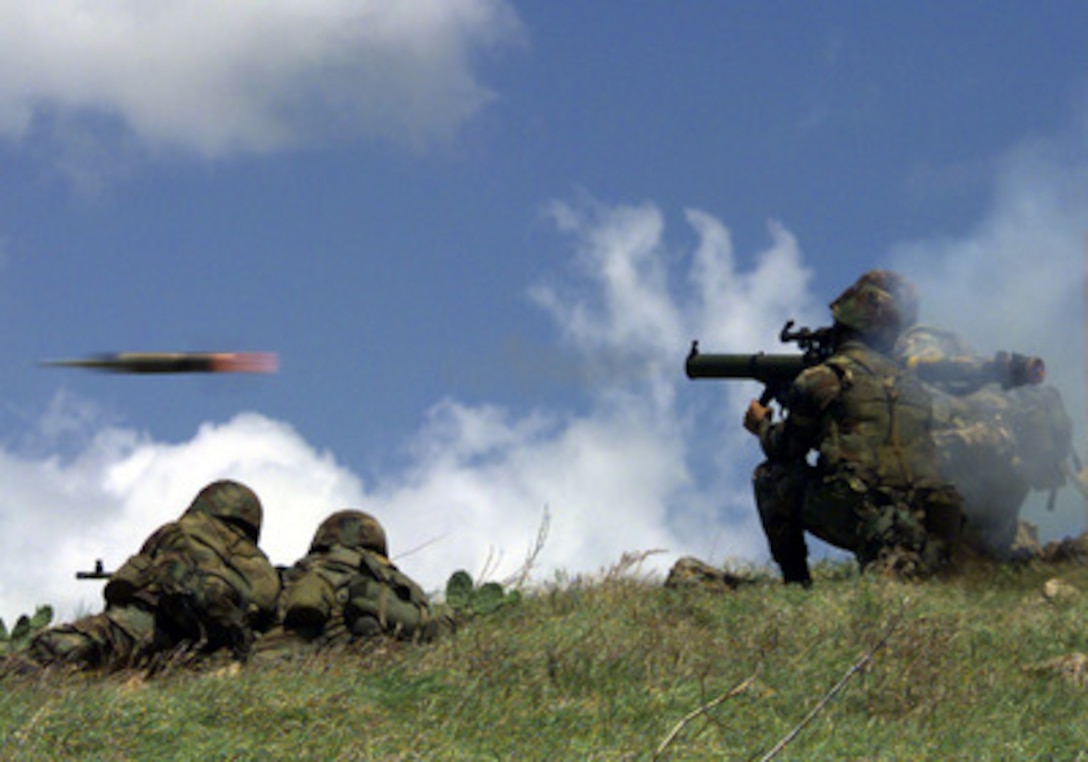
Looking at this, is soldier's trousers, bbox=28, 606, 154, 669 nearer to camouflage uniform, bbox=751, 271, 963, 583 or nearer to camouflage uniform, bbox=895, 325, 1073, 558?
camouflage uniform, bbox=751, 271, 963, 583

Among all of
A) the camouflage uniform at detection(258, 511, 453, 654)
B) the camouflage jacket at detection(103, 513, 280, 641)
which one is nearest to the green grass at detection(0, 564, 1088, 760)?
the camouflage uniform at detection(258, 511, 453, 654)

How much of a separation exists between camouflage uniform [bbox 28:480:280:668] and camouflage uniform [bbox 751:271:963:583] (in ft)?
18.6

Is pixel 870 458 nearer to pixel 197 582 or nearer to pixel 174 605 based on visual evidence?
pixel 197 582

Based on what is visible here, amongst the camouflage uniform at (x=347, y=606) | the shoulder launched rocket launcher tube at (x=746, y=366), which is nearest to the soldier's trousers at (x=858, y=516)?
the shoulder launched rocket launcher tube at (x=746, y=366)

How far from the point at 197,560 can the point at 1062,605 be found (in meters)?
7.54

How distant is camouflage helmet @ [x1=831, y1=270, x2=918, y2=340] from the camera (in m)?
15.5

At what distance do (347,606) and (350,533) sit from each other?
1029mm

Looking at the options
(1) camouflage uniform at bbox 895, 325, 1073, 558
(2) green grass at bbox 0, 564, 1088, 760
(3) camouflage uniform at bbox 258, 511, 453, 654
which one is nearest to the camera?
(2) green grass at bbox 0, 564, 1088, 760

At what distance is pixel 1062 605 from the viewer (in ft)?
46.1

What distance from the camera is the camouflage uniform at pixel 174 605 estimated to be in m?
11.1

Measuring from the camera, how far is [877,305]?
15461 mm

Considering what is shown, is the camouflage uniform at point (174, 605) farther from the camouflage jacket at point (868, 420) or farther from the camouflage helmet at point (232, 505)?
the camouflage jacket at point (868, 420)

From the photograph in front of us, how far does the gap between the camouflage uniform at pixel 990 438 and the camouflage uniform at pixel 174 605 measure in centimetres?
692

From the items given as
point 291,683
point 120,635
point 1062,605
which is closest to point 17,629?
point 120,635
